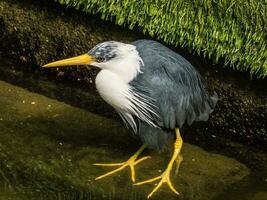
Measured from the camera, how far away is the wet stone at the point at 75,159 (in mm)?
3523

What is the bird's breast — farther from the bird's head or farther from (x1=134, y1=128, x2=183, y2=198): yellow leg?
(x1=134, y1=128, x2=183, y2=198): yellow leg

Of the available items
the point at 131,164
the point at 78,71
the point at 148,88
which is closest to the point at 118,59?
the point at 148,88

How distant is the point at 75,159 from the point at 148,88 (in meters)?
0.59

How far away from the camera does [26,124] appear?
4023 millimetres

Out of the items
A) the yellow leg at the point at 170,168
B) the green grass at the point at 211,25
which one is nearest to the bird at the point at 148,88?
the yellow leg at the point at 170,168

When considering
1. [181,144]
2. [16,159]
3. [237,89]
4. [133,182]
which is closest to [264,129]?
[237,89]

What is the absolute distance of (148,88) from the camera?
3523 millimetres

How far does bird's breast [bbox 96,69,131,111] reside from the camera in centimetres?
350

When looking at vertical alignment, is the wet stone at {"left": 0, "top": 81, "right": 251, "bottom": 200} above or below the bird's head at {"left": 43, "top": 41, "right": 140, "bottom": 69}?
below

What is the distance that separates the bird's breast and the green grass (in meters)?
0.66

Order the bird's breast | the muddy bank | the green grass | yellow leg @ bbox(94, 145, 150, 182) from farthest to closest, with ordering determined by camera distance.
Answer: the muddy bank → the green grass → yellow leg @ bbox(94, 145, 150, 182) → the bird's breast

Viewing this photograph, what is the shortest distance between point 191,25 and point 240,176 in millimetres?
889

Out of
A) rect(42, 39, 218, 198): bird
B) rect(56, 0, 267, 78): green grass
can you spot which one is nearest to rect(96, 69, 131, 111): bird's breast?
rect(42, 39, 218, 198): bird

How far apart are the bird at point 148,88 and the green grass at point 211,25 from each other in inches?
12.1
